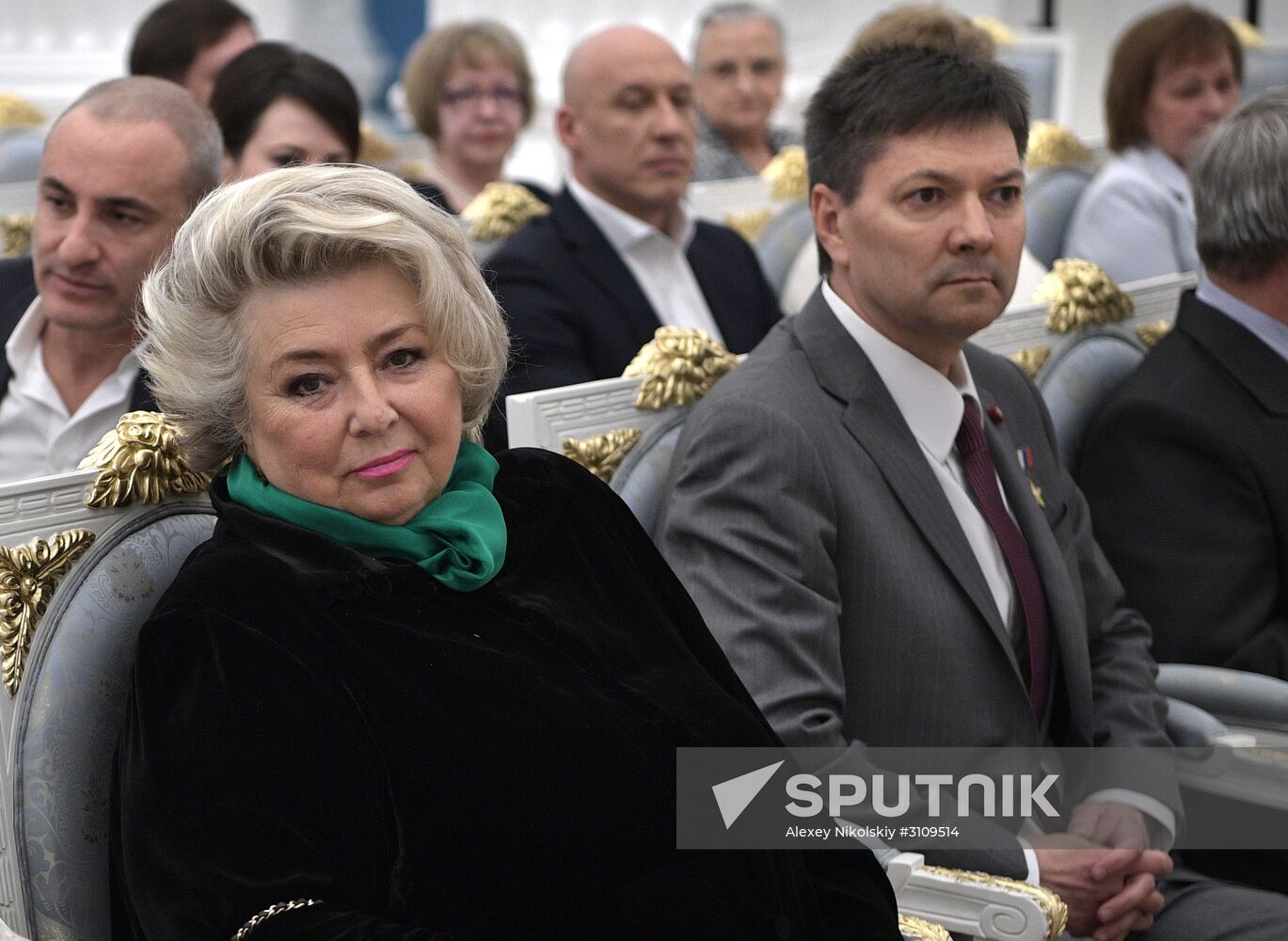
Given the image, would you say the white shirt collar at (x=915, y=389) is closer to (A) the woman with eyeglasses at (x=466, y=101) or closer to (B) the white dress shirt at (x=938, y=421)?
(B) the white dress shirt at (x=938, y=421)

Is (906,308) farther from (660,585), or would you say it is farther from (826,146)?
(660,585)

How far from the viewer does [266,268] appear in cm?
138

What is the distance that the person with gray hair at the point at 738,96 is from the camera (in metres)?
5.02

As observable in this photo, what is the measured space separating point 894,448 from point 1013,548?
0.21 m

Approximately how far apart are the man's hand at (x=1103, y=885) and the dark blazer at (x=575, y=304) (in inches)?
48.6

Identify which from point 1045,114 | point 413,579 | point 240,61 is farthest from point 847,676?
point 1045,114

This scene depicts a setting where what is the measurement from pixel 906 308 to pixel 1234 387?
1.99ft

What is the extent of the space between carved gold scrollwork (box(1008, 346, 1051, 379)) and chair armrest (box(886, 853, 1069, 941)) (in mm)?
961

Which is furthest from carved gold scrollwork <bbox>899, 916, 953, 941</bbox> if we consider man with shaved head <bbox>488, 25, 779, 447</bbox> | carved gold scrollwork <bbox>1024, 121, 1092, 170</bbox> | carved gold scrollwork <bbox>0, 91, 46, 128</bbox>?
carved gold scrollwork <bbox>0, 91, 46, 128</bbox>

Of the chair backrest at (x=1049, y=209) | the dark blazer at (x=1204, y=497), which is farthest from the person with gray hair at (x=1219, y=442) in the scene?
the chair backrest at (x=1049, y=209)

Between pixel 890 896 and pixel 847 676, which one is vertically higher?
pixel 847 676

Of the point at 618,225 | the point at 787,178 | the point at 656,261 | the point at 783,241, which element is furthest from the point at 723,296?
the point at 787,178

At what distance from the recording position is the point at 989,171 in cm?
187

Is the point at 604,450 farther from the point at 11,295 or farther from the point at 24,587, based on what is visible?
the point at 11,295
